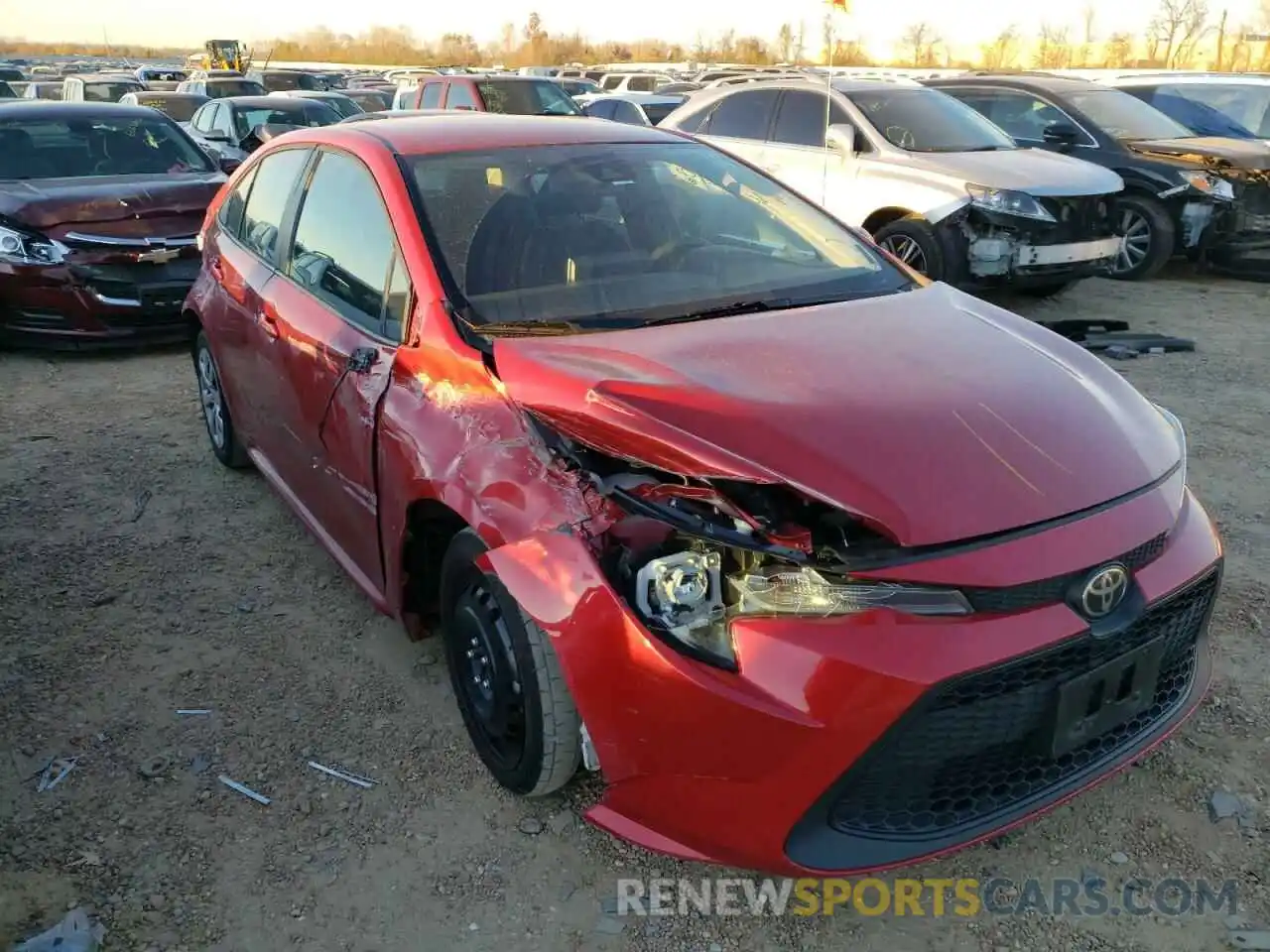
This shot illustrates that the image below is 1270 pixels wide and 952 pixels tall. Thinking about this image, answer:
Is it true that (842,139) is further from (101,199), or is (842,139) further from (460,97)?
(460,97)

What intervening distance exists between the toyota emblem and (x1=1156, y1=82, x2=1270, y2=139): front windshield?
1012 centimetres

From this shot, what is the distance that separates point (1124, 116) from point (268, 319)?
9.09 m

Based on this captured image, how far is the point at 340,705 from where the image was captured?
10.0 feet

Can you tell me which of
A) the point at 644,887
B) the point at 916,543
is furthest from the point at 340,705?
the point at 916,543

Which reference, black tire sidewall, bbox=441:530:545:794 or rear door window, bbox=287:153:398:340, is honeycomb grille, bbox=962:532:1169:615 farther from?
rear door window, bbox=287:153:398:340

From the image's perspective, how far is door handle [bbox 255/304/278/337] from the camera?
3.49m

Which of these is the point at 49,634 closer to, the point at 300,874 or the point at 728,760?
the point at 300,874

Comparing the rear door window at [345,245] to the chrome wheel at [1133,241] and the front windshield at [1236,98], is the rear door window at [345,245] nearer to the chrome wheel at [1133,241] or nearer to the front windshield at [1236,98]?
the chrome wheel at [1133,241]

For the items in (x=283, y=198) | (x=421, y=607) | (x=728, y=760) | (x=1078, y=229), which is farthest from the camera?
(x=1078, y=229)

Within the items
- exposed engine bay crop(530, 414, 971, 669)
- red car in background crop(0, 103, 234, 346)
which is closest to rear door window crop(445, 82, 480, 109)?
red car in background crop(0, 103, 234, 346)

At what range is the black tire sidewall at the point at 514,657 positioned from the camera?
230 centimetres

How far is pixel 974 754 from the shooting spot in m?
2.04

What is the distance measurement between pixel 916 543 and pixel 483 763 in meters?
1.40

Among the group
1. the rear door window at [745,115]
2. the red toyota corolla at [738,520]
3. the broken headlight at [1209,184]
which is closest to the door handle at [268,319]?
the red toyota corolla at [738,520]
